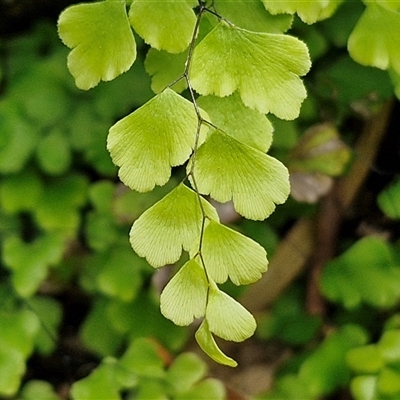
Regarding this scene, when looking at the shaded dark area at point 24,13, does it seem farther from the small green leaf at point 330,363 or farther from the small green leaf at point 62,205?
the small green leaf at point 330,363

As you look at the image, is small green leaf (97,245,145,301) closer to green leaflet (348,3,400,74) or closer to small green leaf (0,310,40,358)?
small green leaf (0,310,40,358)

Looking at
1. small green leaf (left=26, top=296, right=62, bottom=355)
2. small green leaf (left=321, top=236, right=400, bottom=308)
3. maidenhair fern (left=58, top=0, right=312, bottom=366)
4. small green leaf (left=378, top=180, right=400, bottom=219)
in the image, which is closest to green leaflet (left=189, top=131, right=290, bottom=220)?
maidenhair fern (left=58, top=0, right=312, bottom=366)

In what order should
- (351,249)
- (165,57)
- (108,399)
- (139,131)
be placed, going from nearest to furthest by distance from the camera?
(139,131) < (165,57) < (108,399) < (351,249)

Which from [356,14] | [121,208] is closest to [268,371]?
[121,208]

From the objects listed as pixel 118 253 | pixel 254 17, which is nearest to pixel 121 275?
pixel 118 253

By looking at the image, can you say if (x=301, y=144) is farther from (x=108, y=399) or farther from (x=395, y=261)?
(x=108, y=399)

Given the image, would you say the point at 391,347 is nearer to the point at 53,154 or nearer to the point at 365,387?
the point at 365,387

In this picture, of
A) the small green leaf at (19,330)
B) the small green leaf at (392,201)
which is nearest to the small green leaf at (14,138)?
the small green leaf at (19,330)
